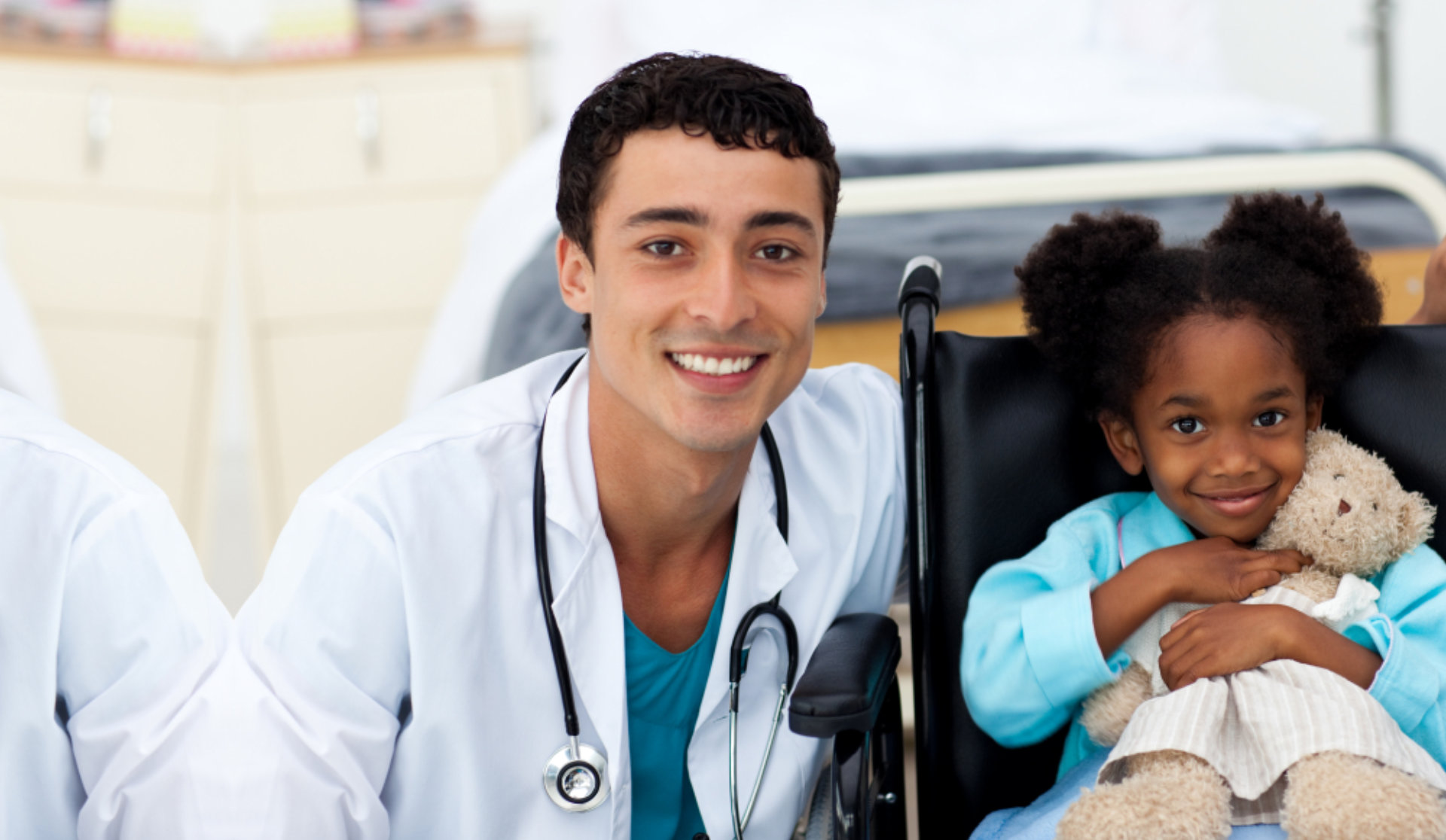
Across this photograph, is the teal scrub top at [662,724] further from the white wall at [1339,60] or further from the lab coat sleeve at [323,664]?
the white wall at [1339,60]

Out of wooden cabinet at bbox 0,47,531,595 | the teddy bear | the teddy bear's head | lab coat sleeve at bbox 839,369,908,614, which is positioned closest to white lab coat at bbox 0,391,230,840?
lab coat sleeve at bbox 839,369,908,614

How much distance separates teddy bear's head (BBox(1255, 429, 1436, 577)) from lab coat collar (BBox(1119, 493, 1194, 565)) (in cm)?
9

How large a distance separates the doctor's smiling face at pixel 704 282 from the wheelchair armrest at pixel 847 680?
0.74 ft

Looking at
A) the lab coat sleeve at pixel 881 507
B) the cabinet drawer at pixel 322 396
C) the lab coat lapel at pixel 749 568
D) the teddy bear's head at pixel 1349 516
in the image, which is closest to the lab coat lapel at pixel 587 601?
the lab coat lapel at pixel 749 568

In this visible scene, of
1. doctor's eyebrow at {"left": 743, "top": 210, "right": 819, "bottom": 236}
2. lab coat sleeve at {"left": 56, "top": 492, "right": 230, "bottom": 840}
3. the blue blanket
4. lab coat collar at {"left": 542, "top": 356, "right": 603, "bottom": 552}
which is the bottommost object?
the blue blanket

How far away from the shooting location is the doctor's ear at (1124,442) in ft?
4.62

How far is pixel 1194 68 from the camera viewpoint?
3.94 m

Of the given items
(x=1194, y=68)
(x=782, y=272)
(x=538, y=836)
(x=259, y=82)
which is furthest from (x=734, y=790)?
(x=1194, y=68)

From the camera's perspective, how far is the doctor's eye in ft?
4.28

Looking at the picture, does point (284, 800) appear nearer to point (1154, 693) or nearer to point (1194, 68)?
point (1154, 693)

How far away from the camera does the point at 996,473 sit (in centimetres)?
141

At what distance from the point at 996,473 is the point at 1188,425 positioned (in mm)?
204

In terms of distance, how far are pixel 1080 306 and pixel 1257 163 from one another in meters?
0.92

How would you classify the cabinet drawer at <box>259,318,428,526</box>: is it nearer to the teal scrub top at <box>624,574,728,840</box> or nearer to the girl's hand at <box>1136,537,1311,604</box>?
the teal scrub top at <box>624,574,728,840</box>
